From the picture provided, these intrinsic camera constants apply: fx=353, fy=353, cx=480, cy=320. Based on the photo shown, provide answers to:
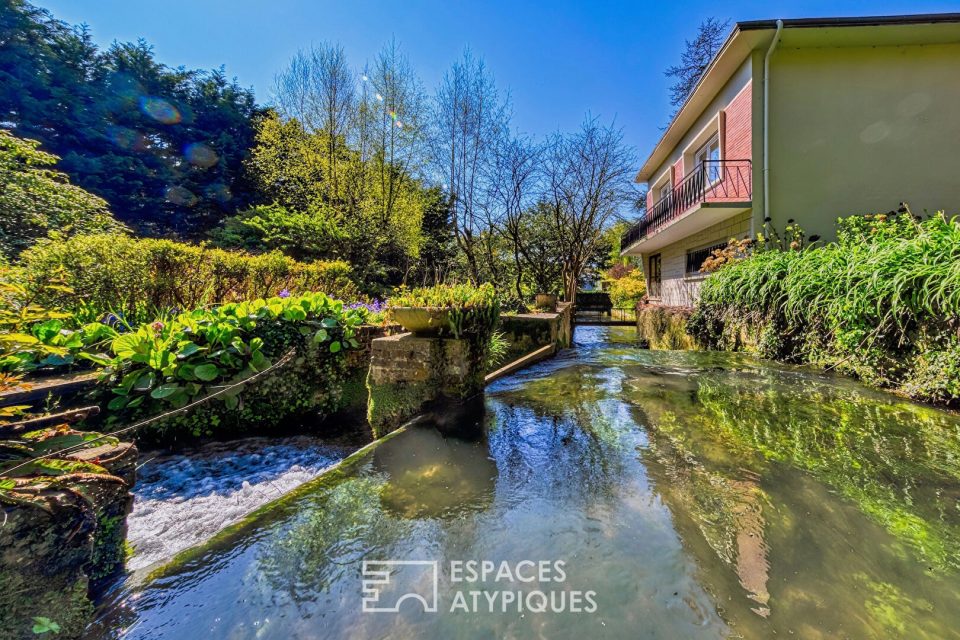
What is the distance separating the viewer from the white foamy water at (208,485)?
5.73ft

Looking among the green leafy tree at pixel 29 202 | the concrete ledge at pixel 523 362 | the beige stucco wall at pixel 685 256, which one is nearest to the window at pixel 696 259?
the beige stucco wall at pixel 685 256

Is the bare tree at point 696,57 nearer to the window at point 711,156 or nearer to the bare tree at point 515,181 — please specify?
the window at point 711,156

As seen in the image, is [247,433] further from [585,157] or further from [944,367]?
[585,157]

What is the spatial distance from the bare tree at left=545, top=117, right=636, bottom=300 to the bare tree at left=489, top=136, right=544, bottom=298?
42cm

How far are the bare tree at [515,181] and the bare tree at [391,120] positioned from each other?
2.82 meters

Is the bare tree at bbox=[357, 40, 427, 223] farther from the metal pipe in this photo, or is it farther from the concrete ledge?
the metal pipe

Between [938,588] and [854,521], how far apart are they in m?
0.32

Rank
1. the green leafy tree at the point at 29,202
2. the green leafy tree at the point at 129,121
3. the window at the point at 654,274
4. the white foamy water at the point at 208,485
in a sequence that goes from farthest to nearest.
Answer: the green leafy tree at the point at 129,121, the window at the point at 654,274, the green leafy tree at the point at 29,202, the white foamy water at the point at 208,485

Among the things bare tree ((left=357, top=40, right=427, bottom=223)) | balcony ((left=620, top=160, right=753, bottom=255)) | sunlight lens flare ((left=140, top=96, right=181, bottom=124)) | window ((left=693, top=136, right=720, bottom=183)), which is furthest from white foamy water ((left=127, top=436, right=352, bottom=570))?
sunlight lens flare ((left=140, top=96, right=181, bottom=124))

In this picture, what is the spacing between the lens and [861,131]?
7035mm

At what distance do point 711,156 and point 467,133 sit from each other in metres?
6.55

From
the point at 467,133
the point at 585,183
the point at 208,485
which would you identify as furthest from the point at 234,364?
the point at 585,183

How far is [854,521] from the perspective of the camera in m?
1.37

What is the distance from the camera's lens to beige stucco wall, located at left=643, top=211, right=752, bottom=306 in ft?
26.0
